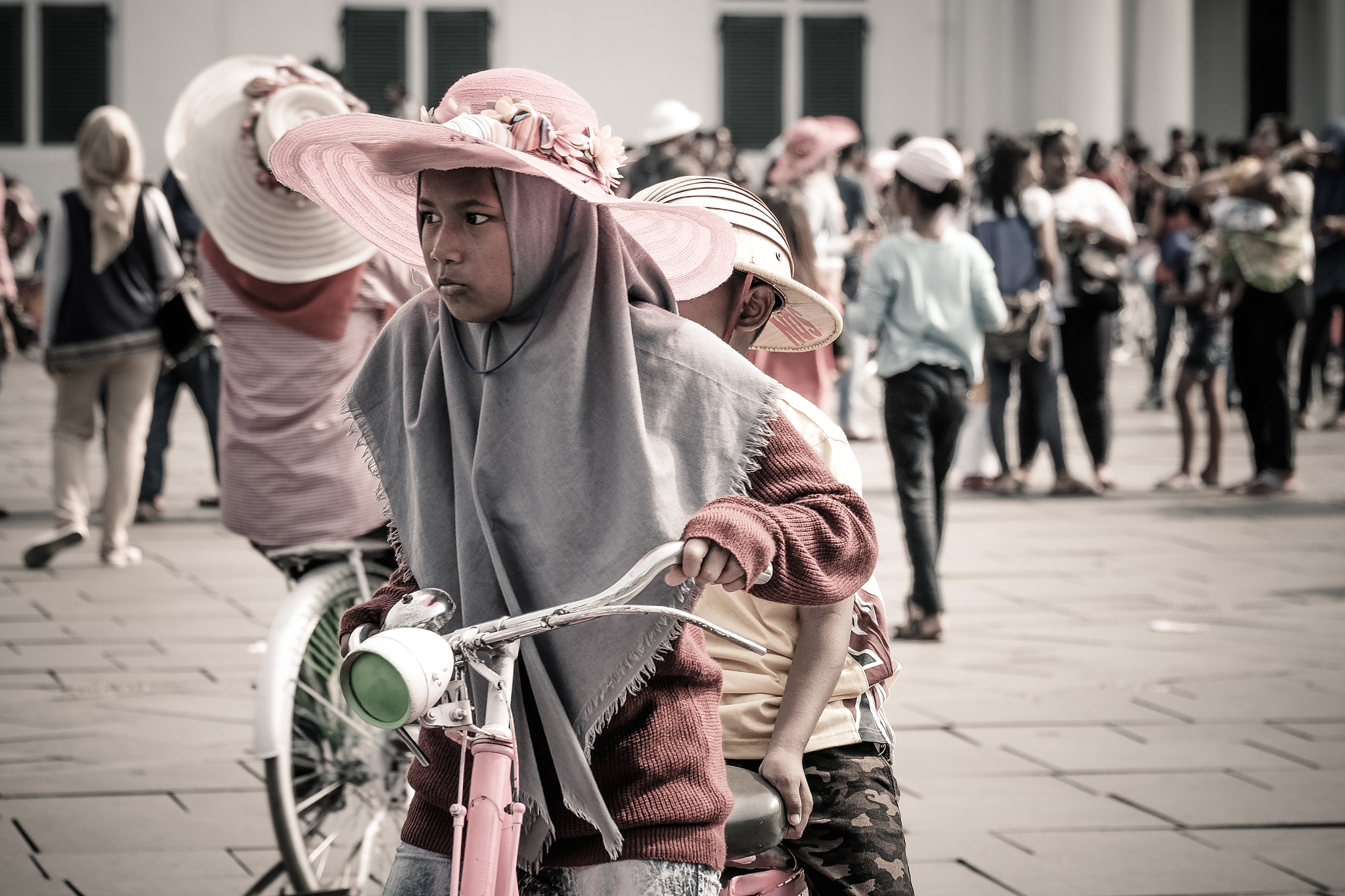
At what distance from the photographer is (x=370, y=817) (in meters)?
4.12

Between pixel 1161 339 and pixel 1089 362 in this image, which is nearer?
pixel 1089 362

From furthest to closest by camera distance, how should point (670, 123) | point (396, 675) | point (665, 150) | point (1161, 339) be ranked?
point (1161, 339)
point (670, 123)
point (665, 150)
point (396, 675)

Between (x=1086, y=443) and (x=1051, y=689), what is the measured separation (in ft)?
16.4

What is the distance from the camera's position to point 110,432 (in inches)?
328

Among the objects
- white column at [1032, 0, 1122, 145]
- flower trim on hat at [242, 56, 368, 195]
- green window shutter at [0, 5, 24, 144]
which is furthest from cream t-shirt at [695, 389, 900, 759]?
green window shutter at [0, 5, 24, 144]

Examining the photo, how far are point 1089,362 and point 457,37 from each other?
17.7 metres

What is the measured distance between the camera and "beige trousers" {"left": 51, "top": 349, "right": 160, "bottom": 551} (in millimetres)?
8219

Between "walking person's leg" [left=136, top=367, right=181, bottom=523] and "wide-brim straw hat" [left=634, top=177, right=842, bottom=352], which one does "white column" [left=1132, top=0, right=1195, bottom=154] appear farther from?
"wide-brim straw hat" [left=634, top=177, right=842, bottom=352]

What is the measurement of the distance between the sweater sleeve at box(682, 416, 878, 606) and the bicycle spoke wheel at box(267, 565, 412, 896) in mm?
1879

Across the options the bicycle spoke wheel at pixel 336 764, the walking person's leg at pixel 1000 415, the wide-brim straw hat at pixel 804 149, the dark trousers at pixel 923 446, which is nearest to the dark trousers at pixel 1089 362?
the walking person's leg at pixel 1000 415

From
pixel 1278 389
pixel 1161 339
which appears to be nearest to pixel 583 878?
pixel 1278 389

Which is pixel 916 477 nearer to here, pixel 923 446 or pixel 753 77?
pixel 923 446

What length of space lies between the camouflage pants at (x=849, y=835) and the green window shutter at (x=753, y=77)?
81.3ft

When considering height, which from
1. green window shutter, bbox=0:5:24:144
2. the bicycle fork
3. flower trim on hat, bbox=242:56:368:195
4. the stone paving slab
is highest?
green window shutter, bbox=0:5:24:144
